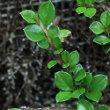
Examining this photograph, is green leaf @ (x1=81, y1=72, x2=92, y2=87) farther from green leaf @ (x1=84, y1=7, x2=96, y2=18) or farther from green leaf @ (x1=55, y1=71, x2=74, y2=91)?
green leaf @ (x1=84, y1=7, x2=96, y2=18)

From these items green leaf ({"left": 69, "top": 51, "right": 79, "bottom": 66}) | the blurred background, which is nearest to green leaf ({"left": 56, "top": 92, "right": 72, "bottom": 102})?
green leaf ({"left": 69, "top": 51, "right": 79, "bottom": 66})

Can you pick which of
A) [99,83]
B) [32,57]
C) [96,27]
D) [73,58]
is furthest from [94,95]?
[32,57]

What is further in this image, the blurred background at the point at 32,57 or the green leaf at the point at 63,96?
the blurred background at the point at 32,57

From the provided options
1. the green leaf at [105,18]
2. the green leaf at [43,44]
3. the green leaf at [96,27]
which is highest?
the green leaf at [105,18]

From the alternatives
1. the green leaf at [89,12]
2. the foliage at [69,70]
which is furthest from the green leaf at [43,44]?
the green leaf at [89,12]

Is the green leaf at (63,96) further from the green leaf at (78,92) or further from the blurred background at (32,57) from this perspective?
the blurred background at (32,57)

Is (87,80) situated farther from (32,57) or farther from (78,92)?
(32,57)
